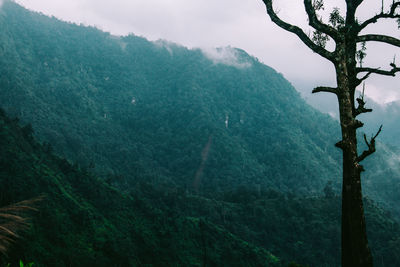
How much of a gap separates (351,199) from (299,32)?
2.97 metres

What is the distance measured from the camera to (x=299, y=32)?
6402mm

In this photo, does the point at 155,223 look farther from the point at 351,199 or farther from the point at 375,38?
the point at 351,199

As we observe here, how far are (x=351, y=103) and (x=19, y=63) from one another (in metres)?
211

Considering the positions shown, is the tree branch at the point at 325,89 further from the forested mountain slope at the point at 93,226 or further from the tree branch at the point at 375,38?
the forested mountain slope at the point at 93,226

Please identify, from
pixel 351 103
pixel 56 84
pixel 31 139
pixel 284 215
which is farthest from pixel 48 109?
pixel 351 103

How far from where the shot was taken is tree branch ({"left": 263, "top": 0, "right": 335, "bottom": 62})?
237 inches

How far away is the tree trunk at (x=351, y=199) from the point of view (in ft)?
16.7

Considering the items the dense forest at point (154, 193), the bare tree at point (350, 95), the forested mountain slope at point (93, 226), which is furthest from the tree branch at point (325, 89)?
the forested mountain slope at point (93, 226)

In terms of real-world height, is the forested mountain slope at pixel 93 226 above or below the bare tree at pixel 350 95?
below

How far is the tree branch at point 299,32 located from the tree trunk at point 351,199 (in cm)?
59

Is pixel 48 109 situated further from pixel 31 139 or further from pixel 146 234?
pixel 146 234

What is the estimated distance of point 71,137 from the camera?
14950 cm

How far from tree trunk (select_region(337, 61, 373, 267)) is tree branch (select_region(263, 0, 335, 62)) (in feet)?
1.94

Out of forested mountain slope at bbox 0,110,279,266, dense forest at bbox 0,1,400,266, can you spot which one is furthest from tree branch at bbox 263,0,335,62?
forested mountain slope at bbox 0,110,279,266
